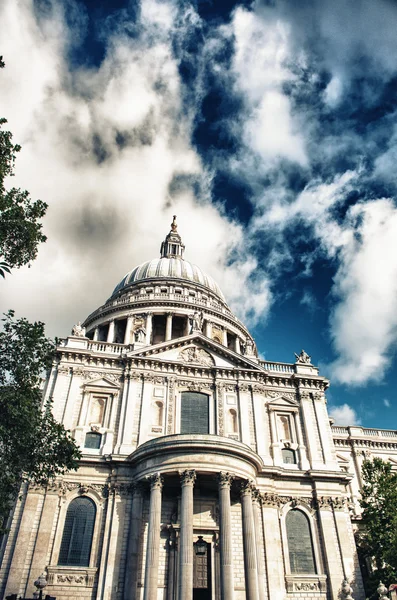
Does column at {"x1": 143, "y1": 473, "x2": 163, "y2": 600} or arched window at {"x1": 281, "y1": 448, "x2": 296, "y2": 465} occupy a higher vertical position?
arched window at {"x1": 281, "y1": 448, "x2": 296, "y2": 465}

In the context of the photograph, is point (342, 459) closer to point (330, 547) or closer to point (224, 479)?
point (330, 547)

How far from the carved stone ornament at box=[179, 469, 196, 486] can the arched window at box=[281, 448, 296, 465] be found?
338 inches

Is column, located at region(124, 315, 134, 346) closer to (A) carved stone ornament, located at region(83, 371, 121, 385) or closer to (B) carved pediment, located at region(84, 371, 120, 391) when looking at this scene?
(A) carved stone ornament, located at region(83, 371, 121, 385)

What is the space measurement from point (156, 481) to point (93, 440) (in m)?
6.04

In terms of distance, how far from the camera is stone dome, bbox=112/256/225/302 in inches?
2221

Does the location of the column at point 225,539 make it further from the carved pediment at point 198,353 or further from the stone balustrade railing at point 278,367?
the stone balustrade railing at point 278,367

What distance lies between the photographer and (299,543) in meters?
28.1

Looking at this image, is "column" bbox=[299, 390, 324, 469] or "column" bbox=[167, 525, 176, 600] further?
"column" bbox=[299, 390, 324, 469]

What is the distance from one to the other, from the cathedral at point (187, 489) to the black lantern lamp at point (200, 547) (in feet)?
0.19

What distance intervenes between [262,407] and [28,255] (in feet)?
64.8

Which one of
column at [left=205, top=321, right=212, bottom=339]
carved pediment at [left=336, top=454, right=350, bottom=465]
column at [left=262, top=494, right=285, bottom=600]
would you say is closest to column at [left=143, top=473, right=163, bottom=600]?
column at [left=262, top=494, right=285, bottom=600]

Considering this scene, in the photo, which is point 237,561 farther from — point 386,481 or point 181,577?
point 386,481

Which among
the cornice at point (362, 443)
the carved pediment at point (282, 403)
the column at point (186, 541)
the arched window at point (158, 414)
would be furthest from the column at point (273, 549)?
the cornice at point (362, 443)

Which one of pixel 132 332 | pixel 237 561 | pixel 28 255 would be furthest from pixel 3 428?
pixel 132 332
